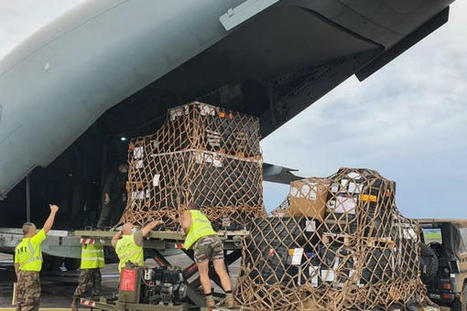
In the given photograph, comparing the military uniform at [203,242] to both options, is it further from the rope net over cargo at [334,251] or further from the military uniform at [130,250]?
the military uniform at [130,250]

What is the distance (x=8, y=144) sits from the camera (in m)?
8.31

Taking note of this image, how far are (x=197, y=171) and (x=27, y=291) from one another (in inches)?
127

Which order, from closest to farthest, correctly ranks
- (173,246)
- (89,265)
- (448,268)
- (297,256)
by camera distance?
(297,256) → (173,246) → (448,268) → (89,265)

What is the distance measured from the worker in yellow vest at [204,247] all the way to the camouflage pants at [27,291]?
2782 millimetres

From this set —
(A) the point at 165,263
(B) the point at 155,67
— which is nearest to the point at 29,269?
(A) the point at 165,263

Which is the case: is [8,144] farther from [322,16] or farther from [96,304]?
[322,16]

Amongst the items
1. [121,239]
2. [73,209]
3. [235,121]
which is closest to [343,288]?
[121,239]

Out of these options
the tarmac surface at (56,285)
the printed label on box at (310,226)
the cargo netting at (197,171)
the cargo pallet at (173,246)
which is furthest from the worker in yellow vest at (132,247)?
the printed label on box at (310,226)

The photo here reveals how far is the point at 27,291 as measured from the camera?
7.13m

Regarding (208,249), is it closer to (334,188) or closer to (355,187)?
Answer: (334,188)

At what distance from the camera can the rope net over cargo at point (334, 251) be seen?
5.37 m

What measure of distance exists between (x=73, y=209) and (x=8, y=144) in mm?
2659

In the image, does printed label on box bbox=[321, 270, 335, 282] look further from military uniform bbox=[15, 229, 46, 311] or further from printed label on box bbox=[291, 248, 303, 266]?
military uniform bbox=[15, 229, 46, 311]

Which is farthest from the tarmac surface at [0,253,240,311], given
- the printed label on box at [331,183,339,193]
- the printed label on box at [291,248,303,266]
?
the printed label on box at [331,183,339,193]
